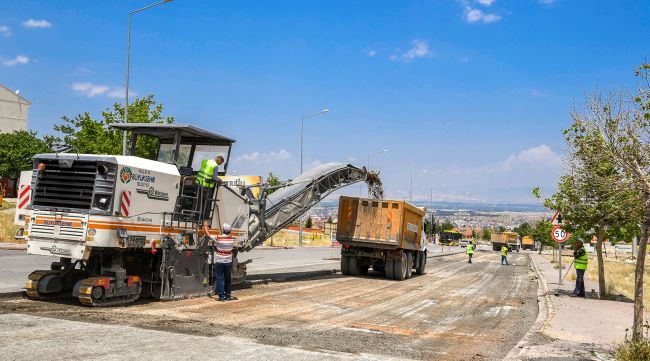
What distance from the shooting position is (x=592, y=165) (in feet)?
34.7

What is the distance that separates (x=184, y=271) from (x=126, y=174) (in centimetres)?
277

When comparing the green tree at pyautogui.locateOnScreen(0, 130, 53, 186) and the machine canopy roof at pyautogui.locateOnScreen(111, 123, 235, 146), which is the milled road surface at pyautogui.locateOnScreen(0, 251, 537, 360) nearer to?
the machine canopy roof at pyautogui.locateOnScreen(111, 123, 235, 146)

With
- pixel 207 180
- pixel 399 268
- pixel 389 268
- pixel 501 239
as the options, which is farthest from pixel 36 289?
pixel 501 239

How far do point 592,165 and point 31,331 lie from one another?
969cm

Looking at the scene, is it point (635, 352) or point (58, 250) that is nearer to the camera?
point (635, 352)

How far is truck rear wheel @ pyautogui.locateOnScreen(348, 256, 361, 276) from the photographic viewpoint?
859 inches

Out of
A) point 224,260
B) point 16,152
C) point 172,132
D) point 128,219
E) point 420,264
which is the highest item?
point 16,152

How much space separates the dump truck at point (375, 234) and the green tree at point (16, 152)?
5568 cm

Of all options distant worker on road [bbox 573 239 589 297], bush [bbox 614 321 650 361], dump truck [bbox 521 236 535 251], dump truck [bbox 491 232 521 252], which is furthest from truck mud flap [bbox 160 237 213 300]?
dump truck [bbox 521 236 535 251]

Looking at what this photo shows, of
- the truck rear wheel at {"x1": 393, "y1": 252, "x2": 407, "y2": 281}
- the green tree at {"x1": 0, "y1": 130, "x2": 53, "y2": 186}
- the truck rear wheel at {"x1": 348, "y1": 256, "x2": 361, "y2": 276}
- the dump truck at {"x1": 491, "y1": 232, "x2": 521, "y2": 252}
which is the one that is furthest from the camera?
the dump truck at {"x1": 491, "y1": 232, "x2": 521, "y2": 252}

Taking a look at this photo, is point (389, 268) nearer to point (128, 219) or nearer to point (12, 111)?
point (128, 219)

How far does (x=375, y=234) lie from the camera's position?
2089 centimetres

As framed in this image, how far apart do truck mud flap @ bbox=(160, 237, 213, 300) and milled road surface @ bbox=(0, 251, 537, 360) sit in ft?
1.18

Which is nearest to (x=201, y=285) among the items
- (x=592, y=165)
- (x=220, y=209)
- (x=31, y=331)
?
(x=220, y=209)
